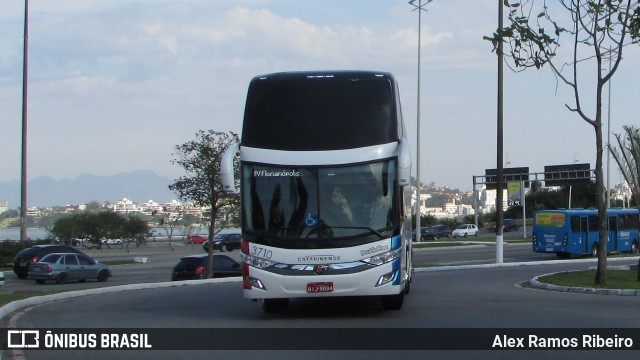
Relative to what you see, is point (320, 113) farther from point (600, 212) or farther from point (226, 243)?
point (226, 243)

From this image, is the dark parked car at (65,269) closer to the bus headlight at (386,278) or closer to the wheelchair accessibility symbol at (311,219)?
the wheelchair accessibility symbol at (311,219)

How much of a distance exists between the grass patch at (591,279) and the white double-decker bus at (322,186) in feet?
28.7

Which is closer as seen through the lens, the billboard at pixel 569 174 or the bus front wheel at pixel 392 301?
the bus front wheel at pixel 392 301

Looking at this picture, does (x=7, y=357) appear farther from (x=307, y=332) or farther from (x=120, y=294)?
(x=120, y=294)

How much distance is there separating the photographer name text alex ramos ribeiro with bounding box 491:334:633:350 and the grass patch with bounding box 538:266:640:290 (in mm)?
9503

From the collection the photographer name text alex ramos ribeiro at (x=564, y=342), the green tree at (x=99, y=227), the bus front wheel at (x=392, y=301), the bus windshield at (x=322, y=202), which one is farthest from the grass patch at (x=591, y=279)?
the green tree at (x=99, y=227)

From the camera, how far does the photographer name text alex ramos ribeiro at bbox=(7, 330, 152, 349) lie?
12258mm

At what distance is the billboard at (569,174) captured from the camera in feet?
257

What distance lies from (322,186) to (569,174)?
67.9 m

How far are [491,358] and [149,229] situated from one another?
2782 inches

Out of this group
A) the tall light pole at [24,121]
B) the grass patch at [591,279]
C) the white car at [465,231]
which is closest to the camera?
the grass patch at [591,279]

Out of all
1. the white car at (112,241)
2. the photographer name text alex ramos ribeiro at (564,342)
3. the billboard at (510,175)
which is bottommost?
the white car at (112,241)

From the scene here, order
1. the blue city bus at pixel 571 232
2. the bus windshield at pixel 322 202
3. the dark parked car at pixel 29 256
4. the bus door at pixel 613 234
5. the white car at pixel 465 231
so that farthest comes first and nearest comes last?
the white car at pixel 465 231 → the bus door at pixel 613 234 → the blue city bus at pixel 571 232 → the dark parked car at pixel 29 256 → the bus windshield at pixel 322 202

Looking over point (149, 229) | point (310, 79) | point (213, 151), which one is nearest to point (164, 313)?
point (310, 79)
